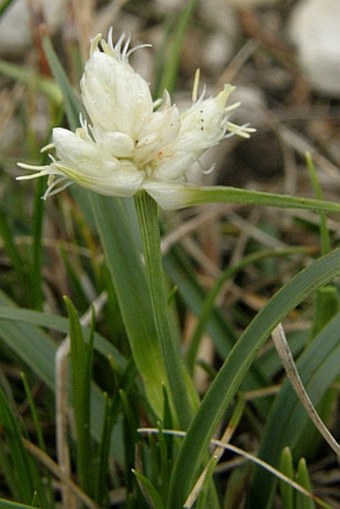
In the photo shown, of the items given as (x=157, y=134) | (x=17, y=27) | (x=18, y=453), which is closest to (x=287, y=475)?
(x=18, y=453)

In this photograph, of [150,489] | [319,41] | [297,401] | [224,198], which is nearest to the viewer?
[224,198]

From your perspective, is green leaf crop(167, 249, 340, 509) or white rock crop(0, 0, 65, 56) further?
white rock crop(0, 0, 65, 56)

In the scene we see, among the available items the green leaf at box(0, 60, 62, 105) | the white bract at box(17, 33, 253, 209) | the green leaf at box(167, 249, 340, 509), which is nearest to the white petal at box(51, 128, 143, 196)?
the white bract at box(17, 33, 253, 209)

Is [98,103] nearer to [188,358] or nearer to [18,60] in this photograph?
[188,358]

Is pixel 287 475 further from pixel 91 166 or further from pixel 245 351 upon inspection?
pixel 91 166

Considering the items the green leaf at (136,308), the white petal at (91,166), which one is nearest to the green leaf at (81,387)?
the green leaf at (136,308)

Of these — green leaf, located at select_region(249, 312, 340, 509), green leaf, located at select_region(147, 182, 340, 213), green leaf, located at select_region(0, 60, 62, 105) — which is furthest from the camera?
green leaf, located at select_region(0, 60, 62, 105)

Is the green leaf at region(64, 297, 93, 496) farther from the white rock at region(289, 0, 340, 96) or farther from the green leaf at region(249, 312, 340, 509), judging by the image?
the white rock at region(289, 0, 340, 96)
